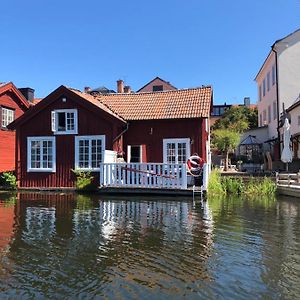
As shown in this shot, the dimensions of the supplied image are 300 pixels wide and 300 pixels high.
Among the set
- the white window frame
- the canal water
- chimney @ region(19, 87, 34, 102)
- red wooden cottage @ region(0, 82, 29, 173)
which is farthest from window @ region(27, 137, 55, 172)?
chimney @ region(19, 87, 34, 102)

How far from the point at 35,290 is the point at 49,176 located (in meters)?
16.1

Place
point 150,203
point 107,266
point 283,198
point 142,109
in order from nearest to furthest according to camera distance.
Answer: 1. point 107,266
2. point 150,203
3. point 283,198
4. point 142,109

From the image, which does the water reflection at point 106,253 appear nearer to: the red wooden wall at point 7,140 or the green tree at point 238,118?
the red wooden wall at point 7,140

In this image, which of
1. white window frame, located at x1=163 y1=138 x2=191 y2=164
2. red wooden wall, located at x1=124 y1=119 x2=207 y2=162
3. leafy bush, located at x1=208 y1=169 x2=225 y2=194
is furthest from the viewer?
white window frame, located at x1=163 y1=138 x2=191 y2=164

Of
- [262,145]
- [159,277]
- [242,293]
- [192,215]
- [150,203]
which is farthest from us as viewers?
[262,145]

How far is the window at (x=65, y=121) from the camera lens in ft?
71.1

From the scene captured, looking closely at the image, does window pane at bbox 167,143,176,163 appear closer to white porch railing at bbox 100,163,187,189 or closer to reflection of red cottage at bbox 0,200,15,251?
white porch railing at bbox 100,163,187,189

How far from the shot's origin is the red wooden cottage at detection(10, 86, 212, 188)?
69.7 feet

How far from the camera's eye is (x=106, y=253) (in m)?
8.15

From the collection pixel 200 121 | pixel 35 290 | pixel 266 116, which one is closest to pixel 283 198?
pixel 200 121

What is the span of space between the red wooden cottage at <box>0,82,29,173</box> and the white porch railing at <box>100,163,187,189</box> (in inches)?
353

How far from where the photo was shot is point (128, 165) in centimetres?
1950

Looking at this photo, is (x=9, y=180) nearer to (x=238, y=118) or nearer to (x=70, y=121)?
(x=70, y=121)

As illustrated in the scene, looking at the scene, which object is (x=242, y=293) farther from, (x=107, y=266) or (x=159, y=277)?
(x=107, y=266)
